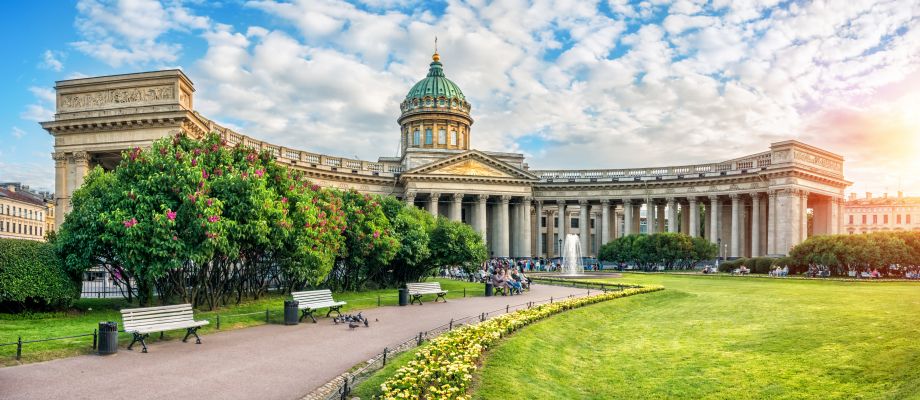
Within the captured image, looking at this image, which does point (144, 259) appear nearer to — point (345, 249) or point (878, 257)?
point (345, 249)

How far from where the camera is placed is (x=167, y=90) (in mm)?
35656

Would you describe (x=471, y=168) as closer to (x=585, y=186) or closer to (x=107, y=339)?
(x=585, y=186)

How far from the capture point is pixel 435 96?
255ft

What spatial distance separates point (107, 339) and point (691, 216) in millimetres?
61490

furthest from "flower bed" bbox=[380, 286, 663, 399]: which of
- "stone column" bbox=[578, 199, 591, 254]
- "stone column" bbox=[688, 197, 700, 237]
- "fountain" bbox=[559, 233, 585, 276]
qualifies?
"stone column" bbox=[578, 199, 591, 254]

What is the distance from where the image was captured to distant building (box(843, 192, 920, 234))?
11162 cm

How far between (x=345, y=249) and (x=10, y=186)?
316 ft

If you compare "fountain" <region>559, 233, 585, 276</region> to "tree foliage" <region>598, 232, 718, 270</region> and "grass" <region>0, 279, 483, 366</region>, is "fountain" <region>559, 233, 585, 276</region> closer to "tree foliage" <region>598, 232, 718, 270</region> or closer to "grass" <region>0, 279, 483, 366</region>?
"tree foliage" <region>598, 232, 718, 270</region>

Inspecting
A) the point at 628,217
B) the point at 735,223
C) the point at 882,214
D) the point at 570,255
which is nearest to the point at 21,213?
the point at 570,255

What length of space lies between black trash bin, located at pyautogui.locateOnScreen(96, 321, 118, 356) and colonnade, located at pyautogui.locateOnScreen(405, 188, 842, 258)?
158 feet

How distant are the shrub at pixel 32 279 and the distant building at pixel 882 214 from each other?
124543 mm

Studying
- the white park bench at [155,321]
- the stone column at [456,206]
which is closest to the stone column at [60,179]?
the white park bench at [155,321]

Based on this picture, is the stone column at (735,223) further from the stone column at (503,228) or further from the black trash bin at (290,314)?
the black trash bin at (290,314)

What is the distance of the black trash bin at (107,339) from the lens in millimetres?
13883
